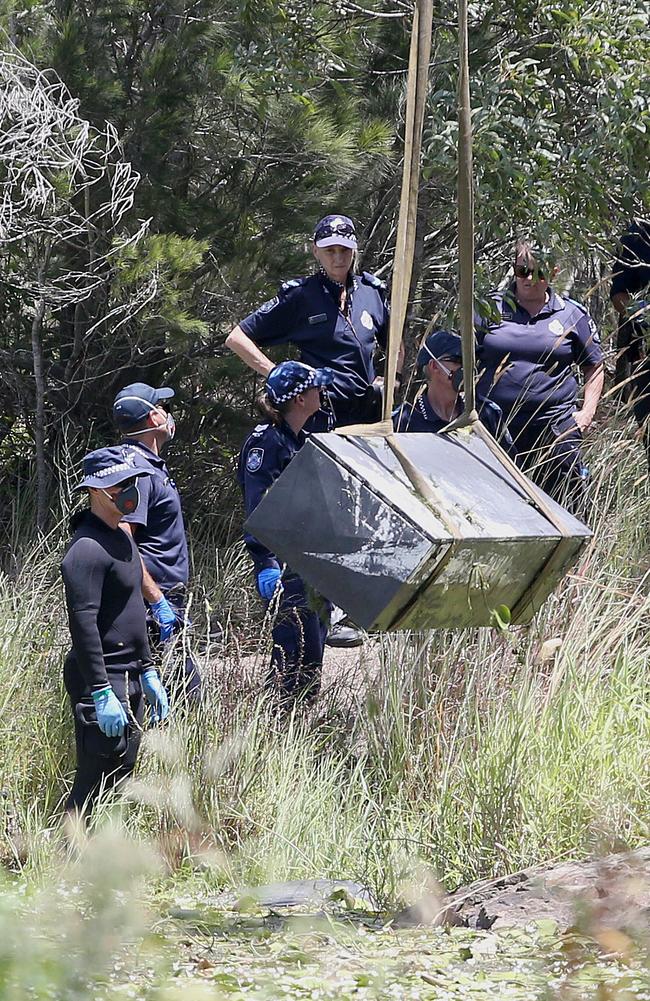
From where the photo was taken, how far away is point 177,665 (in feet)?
16.7

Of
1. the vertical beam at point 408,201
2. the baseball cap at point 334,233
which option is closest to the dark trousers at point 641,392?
the baseball cap at point 334,233

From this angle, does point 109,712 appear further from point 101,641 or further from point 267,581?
point 267,581

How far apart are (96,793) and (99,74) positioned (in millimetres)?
3590

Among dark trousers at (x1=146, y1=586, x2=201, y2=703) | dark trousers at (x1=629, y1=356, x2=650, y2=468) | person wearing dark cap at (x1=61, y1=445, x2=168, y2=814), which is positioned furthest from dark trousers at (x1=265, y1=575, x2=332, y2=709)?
dark trousers at (x1=629, y1=356, x2=650, y2=468)

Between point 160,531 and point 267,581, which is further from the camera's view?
point 160,531

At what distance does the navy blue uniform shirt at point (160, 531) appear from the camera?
524 centimetres

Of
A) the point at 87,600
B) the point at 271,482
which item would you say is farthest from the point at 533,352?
the point at 87,600

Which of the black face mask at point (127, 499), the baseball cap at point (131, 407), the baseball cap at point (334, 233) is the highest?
the baseball cap at point (334, 233)

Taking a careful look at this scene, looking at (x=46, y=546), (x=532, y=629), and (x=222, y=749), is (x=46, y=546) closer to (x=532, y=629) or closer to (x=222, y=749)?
(x=222, y=749)

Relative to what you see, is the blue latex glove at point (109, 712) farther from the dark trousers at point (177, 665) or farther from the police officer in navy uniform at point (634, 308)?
the police officer in navy uniform at point (634, 308)

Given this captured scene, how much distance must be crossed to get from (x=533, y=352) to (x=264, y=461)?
135 cm

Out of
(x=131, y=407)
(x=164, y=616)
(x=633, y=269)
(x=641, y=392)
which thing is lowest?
(x=164, y=616)

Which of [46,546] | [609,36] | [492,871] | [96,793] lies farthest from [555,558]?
[46,546]

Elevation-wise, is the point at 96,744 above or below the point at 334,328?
below
